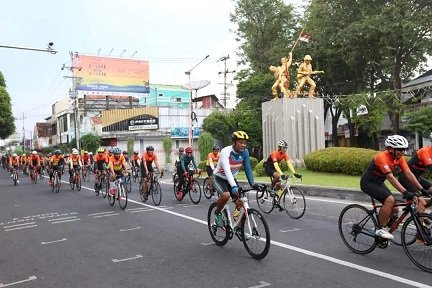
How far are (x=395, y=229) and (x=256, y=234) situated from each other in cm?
195

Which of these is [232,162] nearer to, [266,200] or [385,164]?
→ [385,164]

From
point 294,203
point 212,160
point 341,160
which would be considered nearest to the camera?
point 294,203

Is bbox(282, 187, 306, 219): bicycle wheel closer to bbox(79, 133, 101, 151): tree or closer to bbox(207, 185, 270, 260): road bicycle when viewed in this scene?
bbox(207, 185, 270, 260): road bicycle

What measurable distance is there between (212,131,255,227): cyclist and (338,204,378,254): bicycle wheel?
63.1 inches

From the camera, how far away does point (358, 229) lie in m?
7.02

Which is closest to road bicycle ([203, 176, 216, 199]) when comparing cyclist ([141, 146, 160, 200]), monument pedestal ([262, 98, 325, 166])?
cyclist ([141, 146, 160, 200])

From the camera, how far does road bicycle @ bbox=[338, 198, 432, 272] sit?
6039 mm

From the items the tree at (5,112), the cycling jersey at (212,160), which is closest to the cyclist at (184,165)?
the cycling jersey at (212,160)

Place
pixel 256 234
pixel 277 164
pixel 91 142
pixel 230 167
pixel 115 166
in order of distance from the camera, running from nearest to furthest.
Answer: pixel 256 234
pixel 230 167
pixel 277 164
pixel 115 166
pixel 91 142

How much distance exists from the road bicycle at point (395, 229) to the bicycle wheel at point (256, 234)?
146 cm

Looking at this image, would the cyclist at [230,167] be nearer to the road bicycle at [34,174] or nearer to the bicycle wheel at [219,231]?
the bicycle wheel at [219,231]

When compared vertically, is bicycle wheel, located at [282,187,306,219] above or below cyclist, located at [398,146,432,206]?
below

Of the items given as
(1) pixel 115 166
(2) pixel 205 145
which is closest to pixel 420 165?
(1) pixel 115 166

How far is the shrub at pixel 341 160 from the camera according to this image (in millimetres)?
18734
